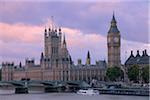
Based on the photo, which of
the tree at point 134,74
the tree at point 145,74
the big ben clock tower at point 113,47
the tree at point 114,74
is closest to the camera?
the tree at point 145,74

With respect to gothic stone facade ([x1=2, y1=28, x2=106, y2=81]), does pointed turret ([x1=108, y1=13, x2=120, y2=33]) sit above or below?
above

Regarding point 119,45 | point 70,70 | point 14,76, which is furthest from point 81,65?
point 14,76

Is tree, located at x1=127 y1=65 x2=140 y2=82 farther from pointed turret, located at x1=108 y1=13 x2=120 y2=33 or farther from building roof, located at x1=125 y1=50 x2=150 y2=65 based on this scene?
pointed turret, located at x1=108 y1=13 x2=120 y2=33

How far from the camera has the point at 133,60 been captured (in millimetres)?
61906

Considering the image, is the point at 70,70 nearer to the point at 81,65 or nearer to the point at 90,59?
the point at 81,65

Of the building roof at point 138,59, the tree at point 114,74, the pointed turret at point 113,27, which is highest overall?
the pointed turret at point 113,27

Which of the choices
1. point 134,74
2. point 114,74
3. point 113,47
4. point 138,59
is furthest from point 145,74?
point 113,47

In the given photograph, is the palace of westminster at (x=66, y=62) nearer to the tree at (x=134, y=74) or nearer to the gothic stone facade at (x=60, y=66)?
the gothic stone facade at (x=60, y=66)

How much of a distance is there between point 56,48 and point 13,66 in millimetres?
11639

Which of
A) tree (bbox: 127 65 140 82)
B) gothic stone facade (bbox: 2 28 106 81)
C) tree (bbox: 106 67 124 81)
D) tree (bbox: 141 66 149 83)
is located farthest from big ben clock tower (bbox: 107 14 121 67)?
tree (bbox: 141 66 149 83)

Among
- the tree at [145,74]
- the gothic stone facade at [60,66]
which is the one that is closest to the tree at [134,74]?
the tree at [145,74]

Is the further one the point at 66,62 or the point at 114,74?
the point at 66,62

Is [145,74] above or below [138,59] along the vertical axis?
below

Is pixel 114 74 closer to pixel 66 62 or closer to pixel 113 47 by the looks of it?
pixel 113 47
